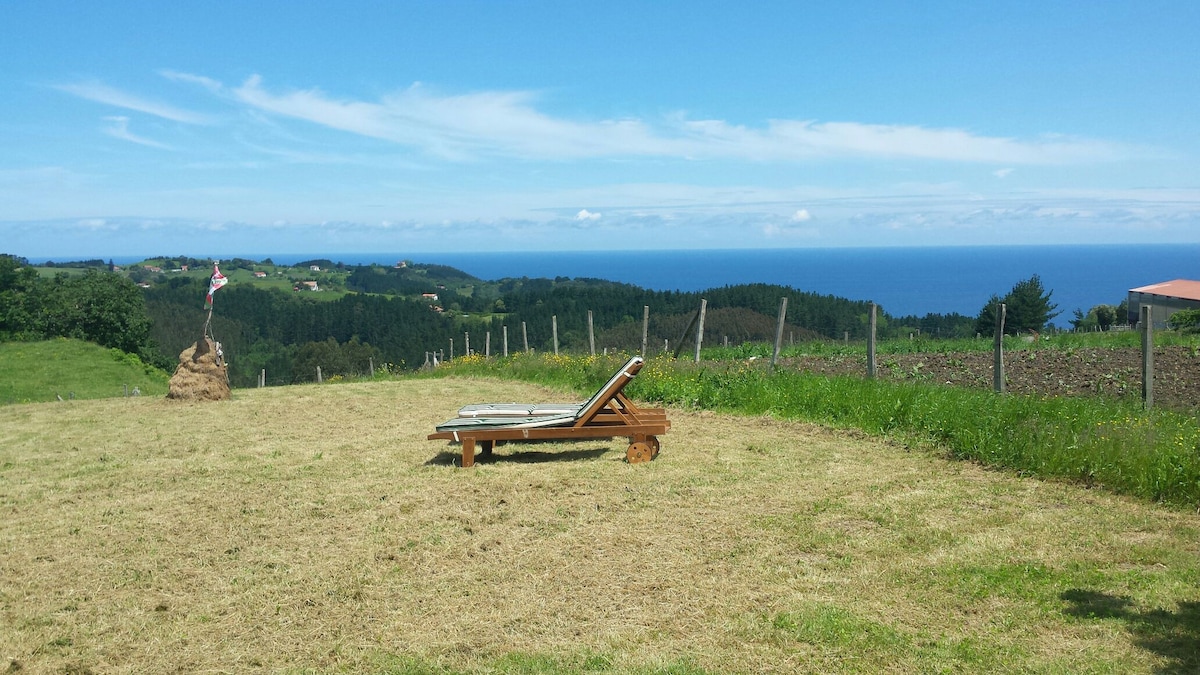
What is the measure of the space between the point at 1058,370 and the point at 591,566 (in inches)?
544

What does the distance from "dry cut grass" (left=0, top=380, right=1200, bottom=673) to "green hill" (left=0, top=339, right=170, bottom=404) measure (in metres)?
28.3

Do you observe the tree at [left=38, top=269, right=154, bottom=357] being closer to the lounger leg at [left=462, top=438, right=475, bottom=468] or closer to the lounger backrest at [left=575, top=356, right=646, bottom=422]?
the lounger leg at [left=462, top=438, right=475, bottom=468]

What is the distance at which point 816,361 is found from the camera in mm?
19891

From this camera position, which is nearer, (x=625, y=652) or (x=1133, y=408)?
(x=625, y=652)

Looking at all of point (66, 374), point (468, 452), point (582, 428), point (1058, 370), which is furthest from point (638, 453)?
point (66, 374)

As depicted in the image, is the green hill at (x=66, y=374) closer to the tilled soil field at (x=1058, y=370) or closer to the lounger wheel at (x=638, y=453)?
the tilled soil field at (x=1058, y=370)

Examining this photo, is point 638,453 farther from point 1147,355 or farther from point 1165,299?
point 1165,299

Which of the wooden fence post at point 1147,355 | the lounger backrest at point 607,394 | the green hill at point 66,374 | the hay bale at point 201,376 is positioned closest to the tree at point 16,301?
the green hill at point 66,374

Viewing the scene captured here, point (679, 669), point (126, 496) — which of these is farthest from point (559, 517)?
point (126, 496)

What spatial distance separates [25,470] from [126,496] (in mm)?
2510

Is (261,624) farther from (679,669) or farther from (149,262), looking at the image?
(149,262)

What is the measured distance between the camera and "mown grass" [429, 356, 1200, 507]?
7023mm

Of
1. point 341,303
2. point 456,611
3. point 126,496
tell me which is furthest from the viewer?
point 341,303

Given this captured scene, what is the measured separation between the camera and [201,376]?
14945 millimetres
